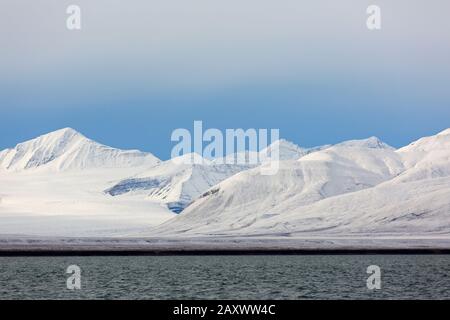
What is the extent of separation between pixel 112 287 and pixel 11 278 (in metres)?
21.4

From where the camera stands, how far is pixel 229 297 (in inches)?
2982

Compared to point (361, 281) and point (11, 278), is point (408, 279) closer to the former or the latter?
point (361, 281)
